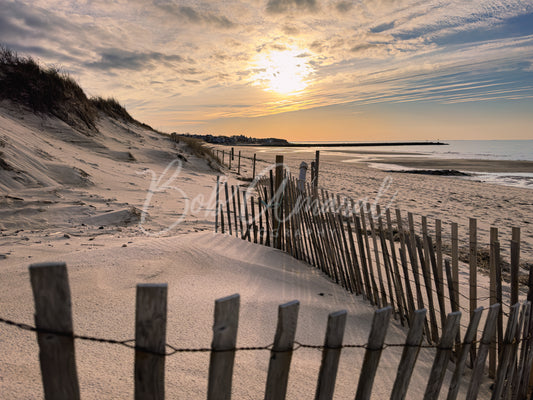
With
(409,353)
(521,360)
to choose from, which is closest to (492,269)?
(521,360)

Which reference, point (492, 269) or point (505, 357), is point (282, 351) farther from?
point (492, 269)

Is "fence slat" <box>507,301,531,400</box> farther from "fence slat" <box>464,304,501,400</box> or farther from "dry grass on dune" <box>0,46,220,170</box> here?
"dry grass on dune" <box>0,46,220,170</box>

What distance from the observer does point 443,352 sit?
165 centimetres

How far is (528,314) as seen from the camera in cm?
225

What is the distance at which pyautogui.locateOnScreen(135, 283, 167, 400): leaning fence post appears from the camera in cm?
102

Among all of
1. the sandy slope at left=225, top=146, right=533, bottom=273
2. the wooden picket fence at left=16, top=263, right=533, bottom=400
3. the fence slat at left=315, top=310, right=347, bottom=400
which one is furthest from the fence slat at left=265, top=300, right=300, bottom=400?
the sandy slope at left=225, top=146, right=533, bottom=273

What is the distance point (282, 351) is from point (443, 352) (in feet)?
3.11

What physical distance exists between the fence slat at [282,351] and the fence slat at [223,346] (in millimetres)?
161

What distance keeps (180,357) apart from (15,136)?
891cm

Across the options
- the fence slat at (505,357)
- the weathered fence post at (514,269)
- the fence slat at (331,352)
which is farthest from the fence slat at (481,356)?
the fence slat at (331,352)

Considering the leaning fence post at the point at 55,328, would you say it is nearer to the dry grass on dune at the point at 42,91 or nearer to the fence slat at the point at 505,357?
the fence slat at the point at 505,357

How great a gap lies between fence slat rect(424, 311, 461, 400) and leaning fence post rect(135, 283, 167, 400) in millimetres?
1288

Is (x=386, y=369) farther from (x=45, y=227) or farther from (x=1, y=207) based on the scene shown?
(x=1, y=207)

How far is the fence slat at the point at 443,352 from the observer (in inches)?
62.7
